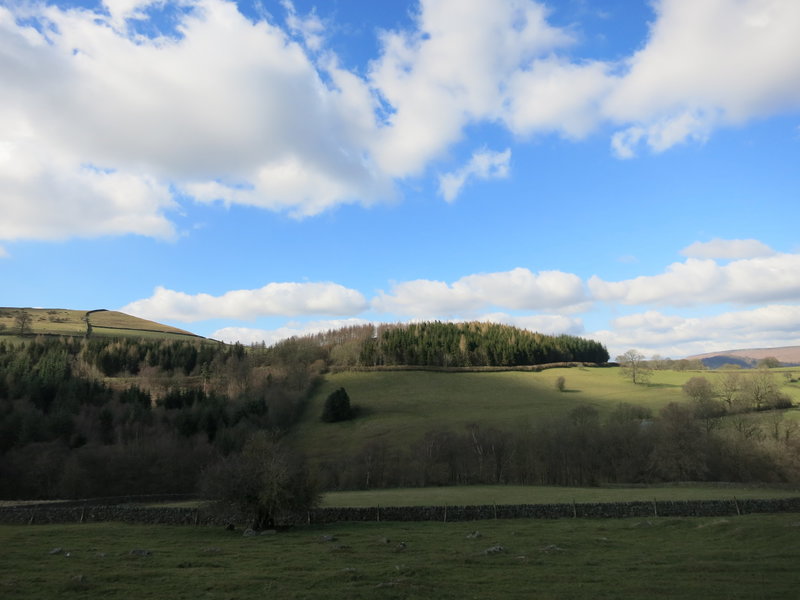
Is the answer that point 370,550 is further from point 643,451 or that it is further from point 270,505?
point 643,451

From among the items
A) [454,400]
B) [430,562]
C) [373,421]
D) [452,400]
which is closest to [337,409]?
[373,421]

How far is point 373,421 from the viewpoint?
102 meters

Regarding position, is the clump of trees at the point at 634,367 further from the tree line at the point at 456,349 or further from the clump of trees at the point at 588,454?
the clump of trees at the point at 588,454

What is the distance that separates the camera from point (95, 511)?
44.2 m

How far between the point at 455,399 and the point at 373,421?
21.7 meters

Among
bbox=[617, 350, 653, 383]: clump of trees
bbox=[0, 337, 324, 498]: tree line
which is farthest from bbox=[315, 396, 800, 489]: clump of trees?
bbox=[617, 350, 653, 383]: clump of trees

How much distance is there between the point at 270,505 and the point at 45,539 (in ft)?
45.0

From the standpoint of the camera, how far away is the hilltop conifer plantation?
69.3 m

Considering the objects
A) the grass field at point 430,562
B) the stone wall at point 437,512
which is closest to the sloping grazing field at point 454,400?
the stone wall at point 437,512

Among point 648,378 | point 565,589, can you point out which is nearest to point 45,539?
point 565,589

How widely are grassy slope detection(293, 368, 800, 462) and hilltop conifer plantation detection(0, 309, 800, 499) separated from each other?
50 centimetres

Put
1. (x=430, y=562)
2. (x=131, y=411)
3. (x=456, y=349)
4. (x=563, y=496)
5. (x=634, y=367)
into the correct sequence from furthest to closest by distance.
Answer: (x=456, y=349) → (x=634, y=367) → (x=131, y=411) → (x=563, y=496) → (x=430, y=562)

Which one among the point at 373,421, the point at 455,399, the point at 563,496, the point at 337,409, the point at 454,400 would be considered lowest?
the point at 563,496

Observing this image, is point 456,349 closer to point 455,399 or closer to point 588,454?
point 455,399
